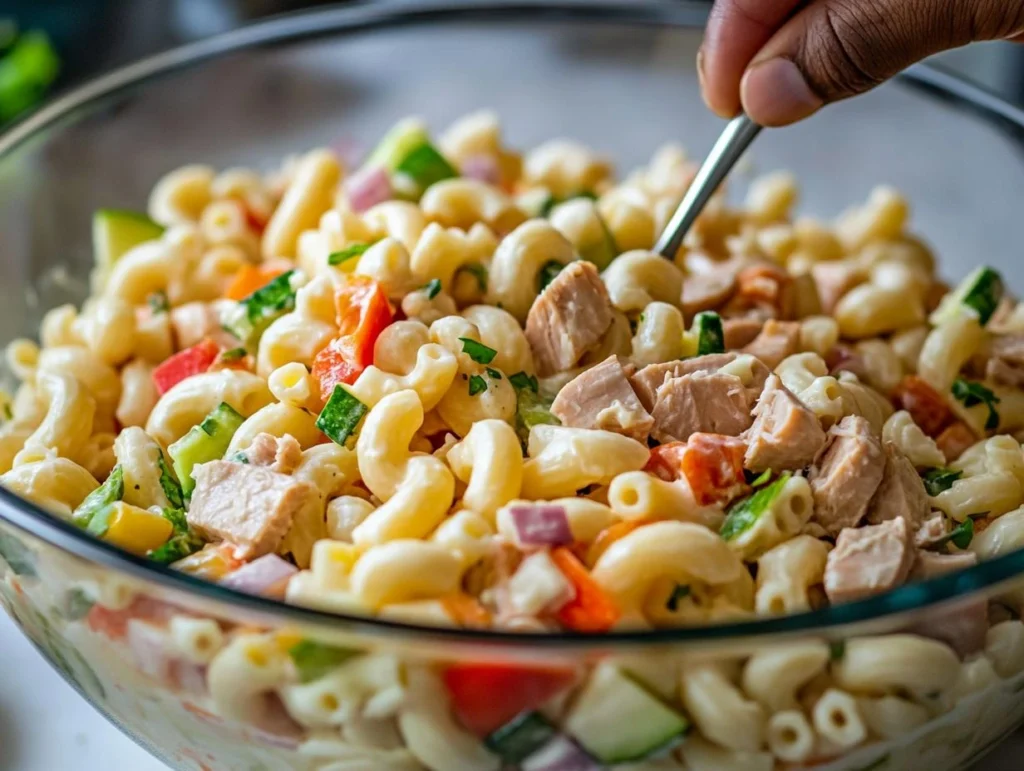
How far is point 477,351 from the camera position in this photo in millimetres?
1267

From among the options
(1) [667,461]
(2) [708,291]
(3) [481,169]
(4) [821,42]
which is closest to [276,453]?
(1) [667,461]

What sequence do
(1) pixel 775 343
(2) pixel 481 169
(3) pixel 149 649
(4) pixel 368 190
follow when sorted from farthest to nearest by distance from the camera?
(2) pixel 481 169
(4) pixel 368 190
(1) pixel 775 343
(3) pixel 149 649

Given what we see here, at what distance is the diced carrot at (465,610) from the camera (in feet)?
3.26

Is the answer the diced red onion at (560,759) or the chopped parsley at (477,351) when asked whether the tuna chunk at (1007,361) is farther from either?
the diced red onion at (560,759)

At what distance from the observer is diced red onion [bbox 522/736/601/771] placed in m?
0.92

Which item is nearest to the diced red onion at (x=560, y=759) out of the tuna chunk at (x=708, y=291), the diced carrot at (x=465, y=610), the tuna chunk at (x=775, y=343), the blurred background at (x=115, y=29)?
the diced carrot at (x=465, y=610)

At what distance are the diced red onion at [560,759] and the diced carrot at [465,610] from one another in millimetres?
115

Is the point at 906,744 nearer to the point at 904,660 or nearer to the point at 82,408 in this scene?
the point at 904,660

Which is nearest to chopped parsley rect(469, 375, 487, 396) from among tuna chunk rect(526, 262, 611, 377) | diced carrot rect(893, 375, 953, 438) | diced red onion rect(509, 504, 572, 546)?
tuna chunk rect(526, 262, 611, 377)

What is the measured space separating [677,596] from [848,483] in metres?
0.20

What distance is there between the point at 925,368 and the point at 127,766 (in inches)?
41.3

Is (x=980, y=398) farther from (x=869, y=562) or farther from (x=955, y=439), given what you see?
(x=869, y=562)

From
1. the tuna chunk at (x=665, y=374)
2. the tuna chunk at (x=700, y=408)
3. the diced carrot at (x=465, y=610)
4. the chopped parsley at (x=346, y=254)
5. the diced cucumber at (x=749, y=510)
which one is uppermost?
the chopped parsley at (x=346, y=254)

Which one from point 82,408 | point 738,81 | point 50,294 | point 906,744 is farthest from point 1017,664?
point 50,294
